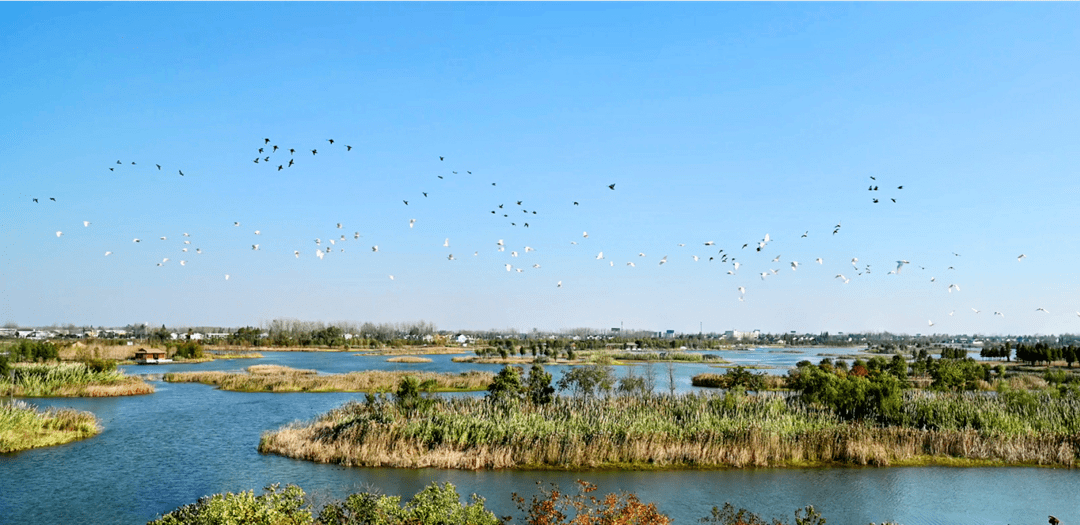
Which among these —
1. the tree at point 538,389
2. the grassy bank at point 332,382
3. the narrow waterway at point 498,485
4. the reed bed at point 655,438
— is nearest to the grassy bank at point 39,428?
the narrow waterway at point 498,485

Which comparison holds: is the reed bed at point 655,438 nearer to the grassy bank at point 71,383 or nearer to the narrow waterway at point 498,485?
the narrow waterway at point 498,485

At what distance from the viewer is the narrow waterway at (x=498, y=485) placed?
2291cm

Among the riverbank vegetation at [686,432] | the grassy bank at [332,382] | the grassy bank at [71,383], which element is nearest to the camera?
the riverbank vegetation at [686,432]

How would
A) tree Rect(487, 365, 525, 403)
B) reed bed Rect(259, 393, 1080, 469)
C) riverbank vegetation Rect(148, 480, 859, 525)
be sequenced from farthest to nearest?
tree Rect(487, 365, 525, 403)
reed bed Rect(259, 393, 1080, 469)
riverbank vegetation Rect(148, 480, 859, 525)

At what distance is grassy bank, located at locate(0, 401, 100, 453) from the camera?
107 feet

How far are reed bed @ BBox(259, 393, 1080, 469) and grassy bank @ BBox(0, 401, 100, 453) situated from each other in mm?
10848

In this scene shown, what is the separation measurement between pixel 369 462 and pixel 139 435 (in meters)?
16.5

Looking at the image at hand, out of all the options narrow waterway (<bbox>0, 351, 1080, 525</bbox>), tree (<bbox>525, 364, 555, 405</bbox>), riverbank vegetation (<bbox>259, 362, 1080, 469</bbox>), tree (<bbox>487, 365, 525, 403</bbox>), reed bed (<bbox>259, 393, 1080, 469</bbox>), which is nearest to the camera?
narrow waterway (<bbox>0, 351, 1080, 525</bbox>)

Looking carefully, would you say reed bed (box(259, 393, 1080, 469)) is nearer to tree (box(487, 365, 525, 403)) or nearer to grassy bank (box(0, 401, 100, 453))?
tree (box(487, 365, 525, 403))

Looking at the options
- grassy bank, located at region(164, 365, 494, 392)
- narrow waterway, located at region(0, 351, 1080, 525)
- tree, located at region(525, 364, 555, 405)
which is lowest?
narrow waterway, located at region(0, 351, 1080, 525)

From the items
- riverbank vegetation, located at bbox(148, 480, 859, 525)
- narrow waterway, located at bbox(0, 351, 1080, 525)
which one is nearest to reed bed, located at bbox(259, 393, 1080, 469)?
narrow waterway, located at bbox(0, 351, 1080, 525)

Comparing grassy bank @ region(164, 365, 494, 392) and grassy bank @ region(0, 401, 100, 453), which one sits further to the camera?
grassy bank @ region(164, 365, 494, 392)

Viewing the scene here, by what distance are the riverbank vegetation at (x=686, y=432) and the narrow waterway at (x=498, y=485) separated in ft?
3.33

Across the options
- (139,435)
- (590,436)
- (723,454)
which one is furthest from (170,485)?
(723,454)
